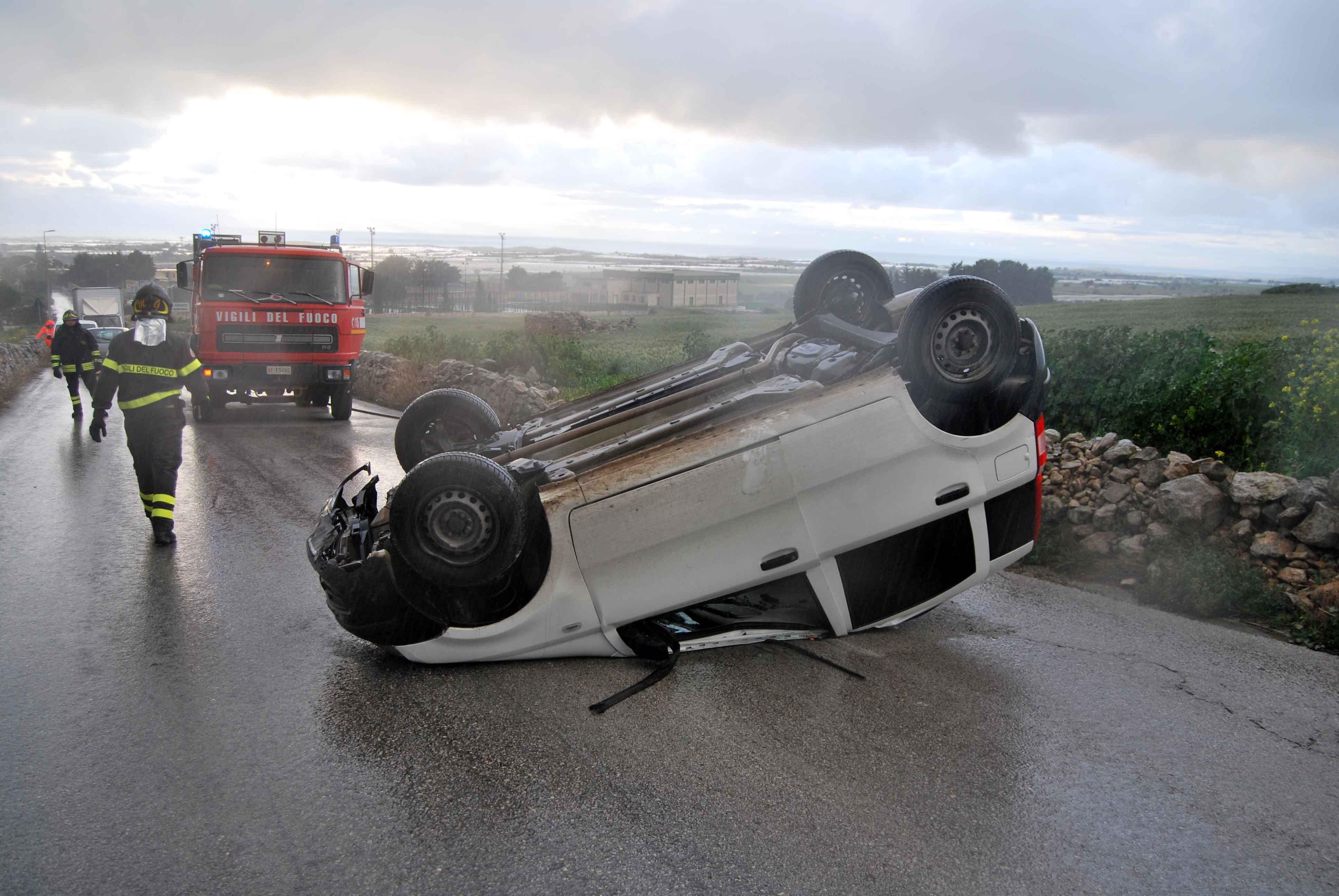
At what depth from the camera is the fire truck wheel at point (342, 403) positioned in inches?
564

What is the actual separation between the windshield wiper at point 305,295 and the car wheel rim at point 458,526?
11.1 meters

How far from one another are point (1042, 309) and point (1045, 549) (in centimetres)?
1766

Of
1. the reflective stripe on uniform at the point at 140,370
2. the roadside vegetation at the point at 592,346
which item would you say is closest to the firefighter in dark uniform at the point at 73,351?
the roadside vegetation at the point at 592,346

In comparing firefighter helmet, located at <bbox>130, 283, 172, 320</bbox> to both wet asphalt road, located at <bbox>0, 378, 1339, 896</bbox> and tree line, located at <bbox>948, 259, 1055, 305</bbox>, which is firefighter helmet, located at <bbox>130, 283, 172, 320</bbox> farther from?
tree line, located at <bbox>948, 259, 1055, 305</bbox>

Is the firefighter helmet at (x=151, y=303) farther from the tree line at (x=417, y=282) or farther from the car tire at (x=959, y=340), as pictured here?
the tree line at (x=417, y=282)

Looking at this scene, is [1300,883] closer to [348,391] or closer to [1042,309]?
[348,391]

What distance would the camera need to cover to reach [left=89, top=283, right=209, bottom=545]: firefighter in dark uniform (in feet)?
23.7

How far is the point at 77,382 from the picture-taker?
15.0 m

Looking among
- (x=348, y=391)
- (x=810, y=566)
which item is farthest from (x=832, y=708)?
(x=348, y=391)

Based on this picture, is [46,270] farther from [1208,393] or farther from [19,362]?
[1208,393]

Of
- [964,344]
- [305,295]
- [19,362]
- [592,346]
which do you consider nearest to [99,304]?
[19,362]

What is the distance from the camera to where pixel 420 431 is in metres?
6.38

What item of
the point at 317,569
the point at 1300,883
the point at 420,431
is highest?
the point at 420,431

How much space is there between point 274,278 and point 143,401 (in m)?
7.44
